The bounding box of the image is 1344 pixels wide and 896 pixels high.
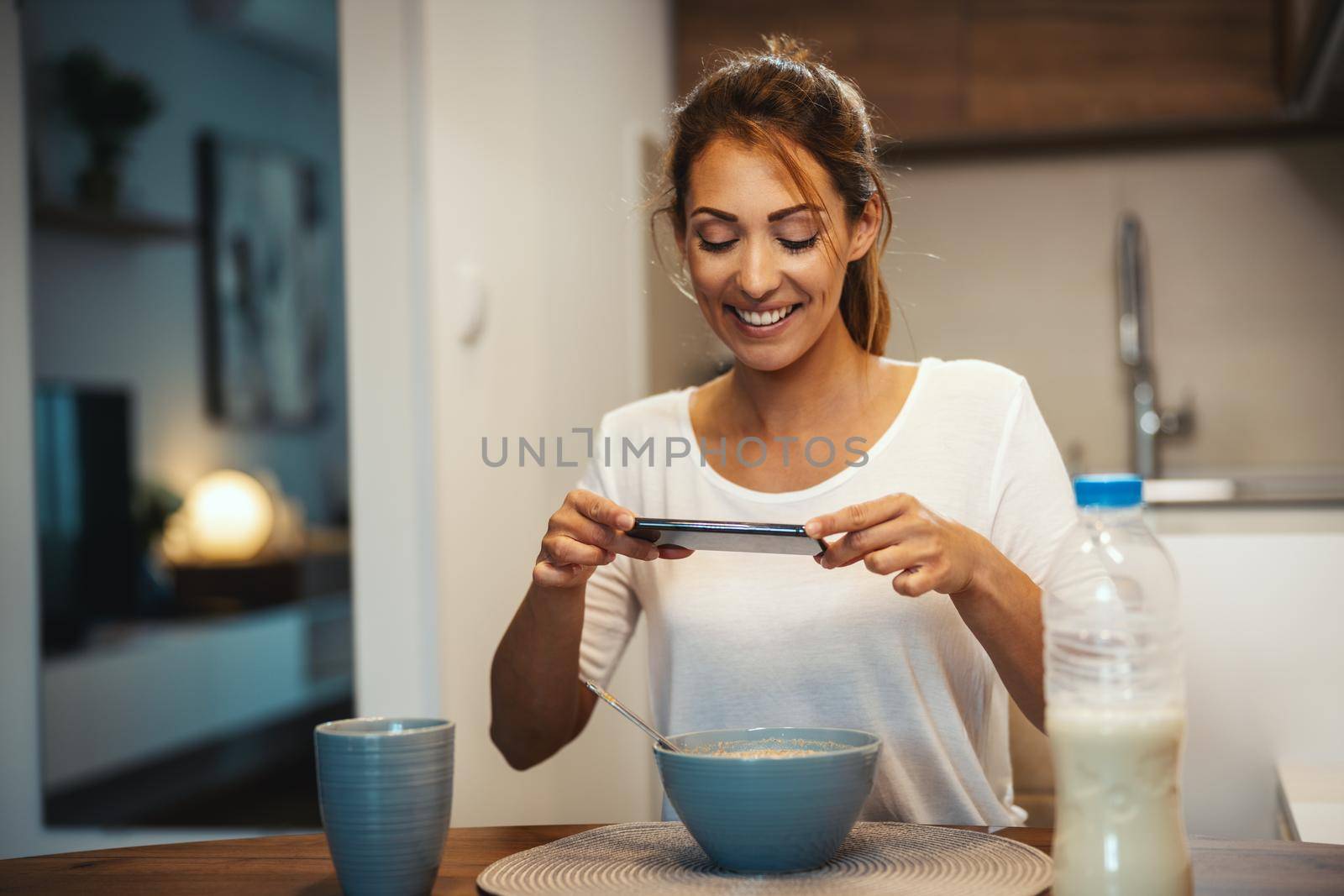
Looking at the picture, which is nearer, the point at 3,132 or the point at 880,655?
the point at 880,655

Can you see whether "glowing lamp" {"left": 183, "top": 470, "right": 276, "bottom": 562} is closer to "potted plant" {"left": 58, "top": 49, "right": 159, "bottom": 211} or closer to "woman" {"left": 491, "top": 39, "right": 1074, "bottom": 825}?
"potted plant" {"left": 58, "top": 49, "right": 159, "bottom": 211}

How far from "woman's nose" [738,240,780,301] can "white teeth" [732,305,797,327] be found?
0.03 meters

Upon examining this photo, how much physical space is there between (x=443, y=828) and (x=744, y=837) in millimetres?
189

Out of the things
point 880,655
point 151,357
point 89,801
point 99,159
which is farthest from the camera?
point 151,357

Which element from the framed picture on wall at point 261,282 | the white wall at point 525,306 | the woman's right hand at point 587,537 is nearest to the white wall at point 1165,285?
the white wall at point 525,306

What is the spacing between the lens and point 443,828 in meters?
0.81

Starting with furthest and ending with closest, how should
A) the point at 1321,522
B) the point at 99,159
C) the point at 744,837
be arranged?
the point at 99,159, the point at 1321,522, the point at 744,837

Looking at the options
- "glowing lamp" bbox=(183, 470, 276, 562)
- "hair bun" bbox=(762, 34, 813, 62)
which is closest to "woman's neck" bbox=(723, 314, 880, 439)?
"hair bun" bbox=(762, 34, 813, 62)

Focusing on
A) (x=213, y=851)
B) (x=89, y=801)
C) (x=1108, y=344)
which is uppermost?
(x=1108, y=344)

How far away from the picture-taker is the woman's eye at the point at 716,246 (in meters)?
1.26

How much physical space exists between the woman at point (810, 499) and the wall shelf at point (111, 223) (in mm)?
3331

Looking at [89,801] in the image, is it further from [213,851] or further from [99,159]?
[213,851]

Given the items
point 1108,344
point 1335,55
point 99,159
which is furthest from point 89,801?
point 1335,55

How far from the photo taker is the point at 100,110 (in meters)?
4.07
